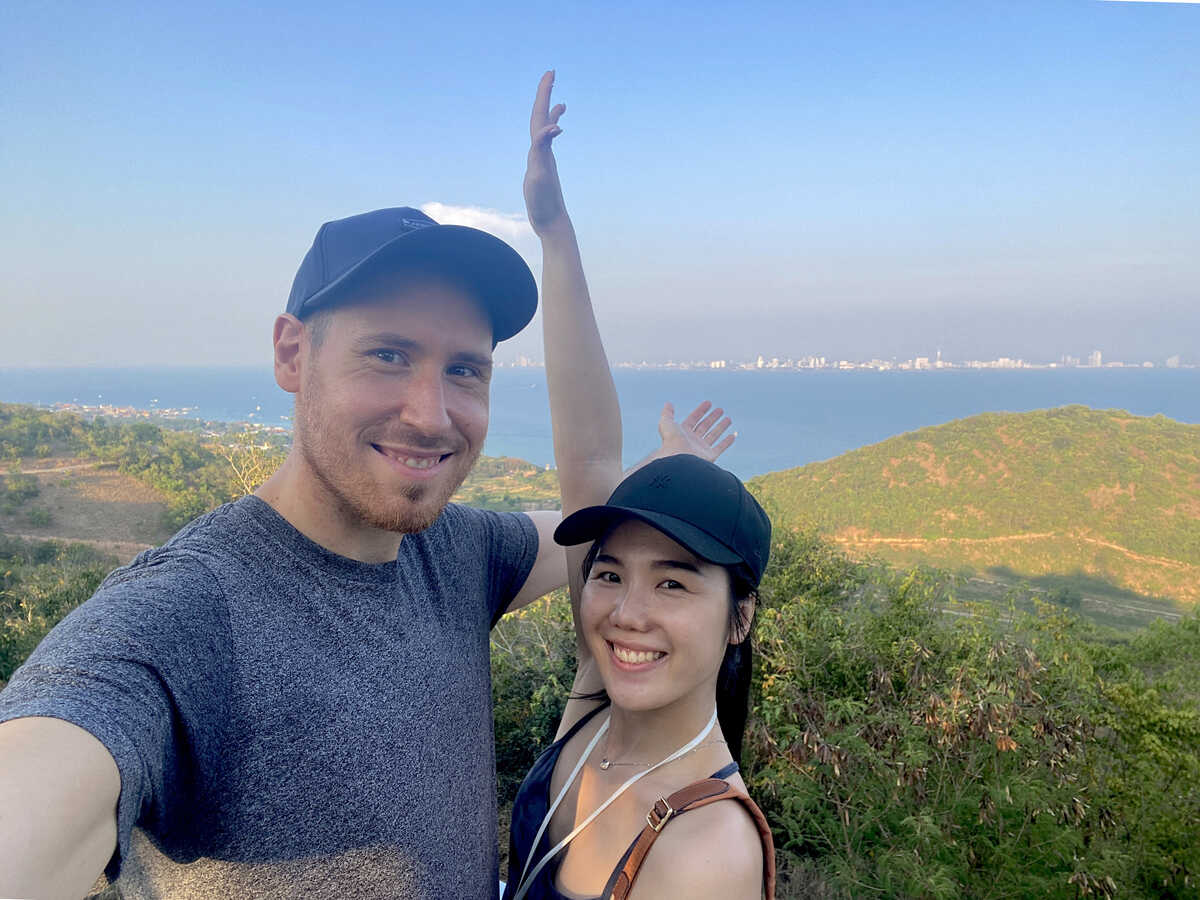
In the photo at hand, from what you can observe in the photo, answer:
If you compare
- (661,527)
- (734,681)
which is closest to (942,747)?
(734,681)

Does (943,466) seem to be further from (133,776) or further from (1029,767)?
(133,776)

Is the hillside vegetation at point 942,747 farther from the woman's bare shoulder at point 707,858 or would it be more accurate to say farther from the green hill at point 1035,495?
the green hill at point 1035,495

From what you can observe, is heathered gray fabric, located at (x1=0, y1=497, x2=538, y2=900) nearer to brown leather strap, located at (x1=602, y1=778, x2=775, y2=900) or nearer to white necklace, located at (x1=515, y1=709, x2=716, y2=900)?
white necklace, located at (x1=515, y1=709, x2=716, y2=900)

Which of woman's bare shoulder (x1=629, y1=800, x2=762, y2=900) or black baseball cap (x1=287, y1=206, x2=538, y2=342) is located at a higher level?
black baseball cap (x1=287, y1=206, x2=538, y2=342)

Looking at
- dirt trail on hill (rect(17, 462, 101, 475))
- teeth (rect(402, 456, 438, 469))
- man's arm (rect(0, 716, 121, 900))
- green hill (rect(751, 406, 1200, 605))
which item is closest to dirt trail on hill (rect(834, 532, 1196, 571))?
green hill (rect(751, 406, 1200, 605))

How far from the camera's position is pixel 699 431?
→ 2271 mm

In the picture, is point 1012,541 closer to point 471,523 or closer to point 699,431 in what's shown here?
point 699,431

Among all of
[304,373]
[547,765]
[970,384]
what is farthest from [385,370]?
[970,384]

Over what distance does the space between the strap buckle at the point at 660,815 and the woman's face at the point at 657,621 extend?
0.20 meters

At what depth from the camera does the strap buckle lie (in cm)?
123

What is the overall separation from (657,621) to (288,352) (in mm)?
941

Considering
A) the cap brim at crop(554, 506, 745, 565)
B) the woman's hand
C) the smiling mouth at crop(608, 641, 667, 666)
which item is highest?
the woman's hand

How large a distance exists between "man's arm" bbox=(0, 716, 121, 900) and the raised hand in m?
1.53

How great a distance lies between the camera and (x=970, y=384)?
352 feet
